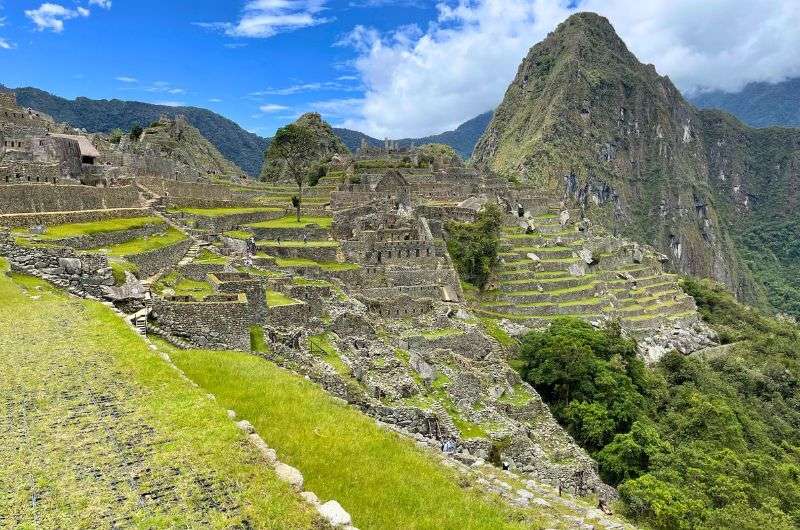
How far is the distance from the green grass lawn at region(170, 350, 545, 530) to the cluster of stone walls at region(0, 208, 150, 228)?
14.5 meters

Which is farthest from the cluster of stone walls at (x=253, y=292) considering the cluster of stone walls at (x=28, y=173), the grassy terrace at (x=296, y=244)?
the grassy terrace at (x=296, y=244)

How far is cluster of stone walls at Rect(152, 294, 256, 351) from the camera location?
1570 cm

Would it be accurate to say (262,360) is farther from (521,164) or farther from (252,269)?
(521,164)

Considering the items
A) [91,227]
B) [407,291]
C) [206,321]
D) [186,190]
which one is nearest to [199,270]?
[91,227]

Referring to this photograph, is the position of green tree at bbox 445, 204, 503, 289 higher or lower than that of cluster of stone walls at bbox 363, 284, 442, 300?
higher

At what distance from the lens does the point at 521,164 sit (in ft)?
611

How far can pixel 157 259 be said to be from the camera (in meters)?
24.0

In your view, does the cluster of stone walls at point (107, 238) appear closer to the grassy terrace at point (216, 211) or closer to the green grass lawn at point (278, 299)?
the grassy terrace at point (216, 211)

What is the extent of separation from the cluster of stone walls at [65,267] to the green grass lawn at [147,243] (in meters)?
4.63

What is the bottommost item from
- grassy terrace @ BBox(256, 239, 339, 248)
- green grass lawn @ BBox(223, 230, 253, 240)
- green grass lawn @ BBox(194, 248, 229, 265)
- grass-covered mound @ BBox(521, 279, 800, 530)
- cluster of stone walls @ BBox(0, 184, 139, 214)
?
grass-covered mound @ BBox(521, 279, 800, 530)

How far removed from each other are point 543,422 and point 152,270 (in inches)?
686

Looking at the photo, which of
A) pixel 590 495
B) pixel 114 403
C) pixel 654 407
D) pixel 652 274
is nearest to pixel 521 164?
pixel 652 274

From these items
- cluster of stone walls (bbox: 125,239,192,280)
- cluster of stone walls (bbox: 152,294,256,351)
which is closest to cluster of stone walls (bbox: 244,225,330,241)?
cluster of stone walls (bbox: 125,239,192,280)

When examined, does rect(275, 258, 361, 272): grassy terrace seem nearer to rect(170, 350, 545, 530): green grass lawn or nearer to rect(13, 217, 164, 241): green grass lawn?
rect(13, 217, 164, 241): green grass lawn
